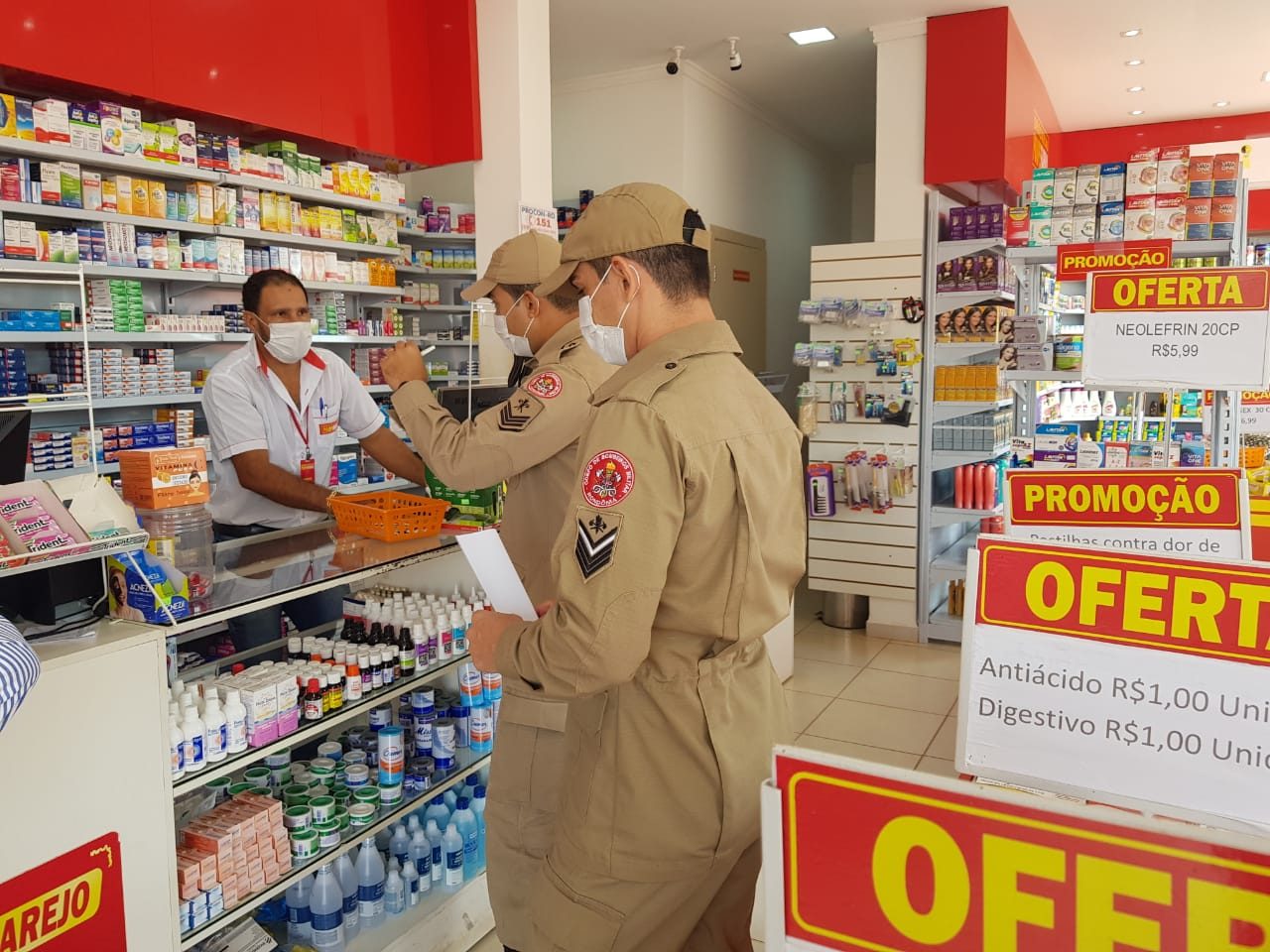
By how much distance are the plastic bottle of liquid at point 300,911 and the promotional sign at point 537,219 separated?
3818 millimetres

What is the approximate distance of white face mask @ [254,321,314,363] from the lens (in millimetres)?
3586

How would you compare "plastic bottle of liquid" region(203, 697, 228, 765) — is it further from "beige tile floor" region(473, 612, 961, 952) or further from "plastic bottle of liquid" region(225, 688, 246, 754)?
"beige tile floor" region(473, 612, 961, 952)

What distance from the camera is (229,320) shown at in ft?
17.2

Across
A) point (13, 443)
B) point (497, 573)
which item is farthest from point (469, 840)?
point (13, 443)

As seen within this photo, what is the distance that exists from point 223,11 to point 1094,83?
764 cm

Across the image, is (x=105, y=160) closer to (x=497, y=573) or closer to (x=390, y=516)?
(x=390, y=516)

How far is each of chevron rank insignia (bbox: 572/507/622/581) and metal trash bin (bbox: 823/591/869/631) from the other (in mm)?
5284

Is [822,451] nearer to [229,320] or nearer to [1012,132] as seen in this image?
[1012,132]

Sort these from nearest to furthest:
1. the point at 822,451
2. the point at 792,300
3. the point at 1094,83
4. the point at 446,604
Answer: the point at 446,604
the point at 822,451
the point at 1094,83
the point at 792,300

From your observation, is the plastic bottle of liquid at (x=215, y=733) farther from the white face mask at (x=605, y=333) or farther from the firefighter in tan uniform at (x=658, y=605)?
the white face mask at (x=605, y=333)

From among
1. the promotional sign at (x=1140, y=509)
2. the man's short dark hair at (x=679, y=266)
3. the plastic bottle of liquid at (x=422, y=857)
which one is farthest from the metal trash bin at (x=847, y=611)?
the man's short dark hair at (x=679, y=266)

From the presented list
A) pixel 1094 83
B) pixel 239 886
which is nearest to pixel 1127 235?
pixel 1094 83

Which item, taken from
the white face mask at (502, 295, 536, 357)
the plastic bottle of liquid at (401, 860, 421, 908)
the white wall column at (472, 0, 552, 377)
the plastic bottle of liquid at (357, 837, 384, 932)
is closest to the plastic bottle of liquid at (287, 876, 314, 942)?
the plastic bottle of liquid at (357, 837, 384, 932)

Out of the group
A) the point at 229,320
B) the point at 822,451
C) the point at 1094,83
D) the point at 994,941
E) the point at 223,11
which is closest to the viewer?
the point at 994,941
